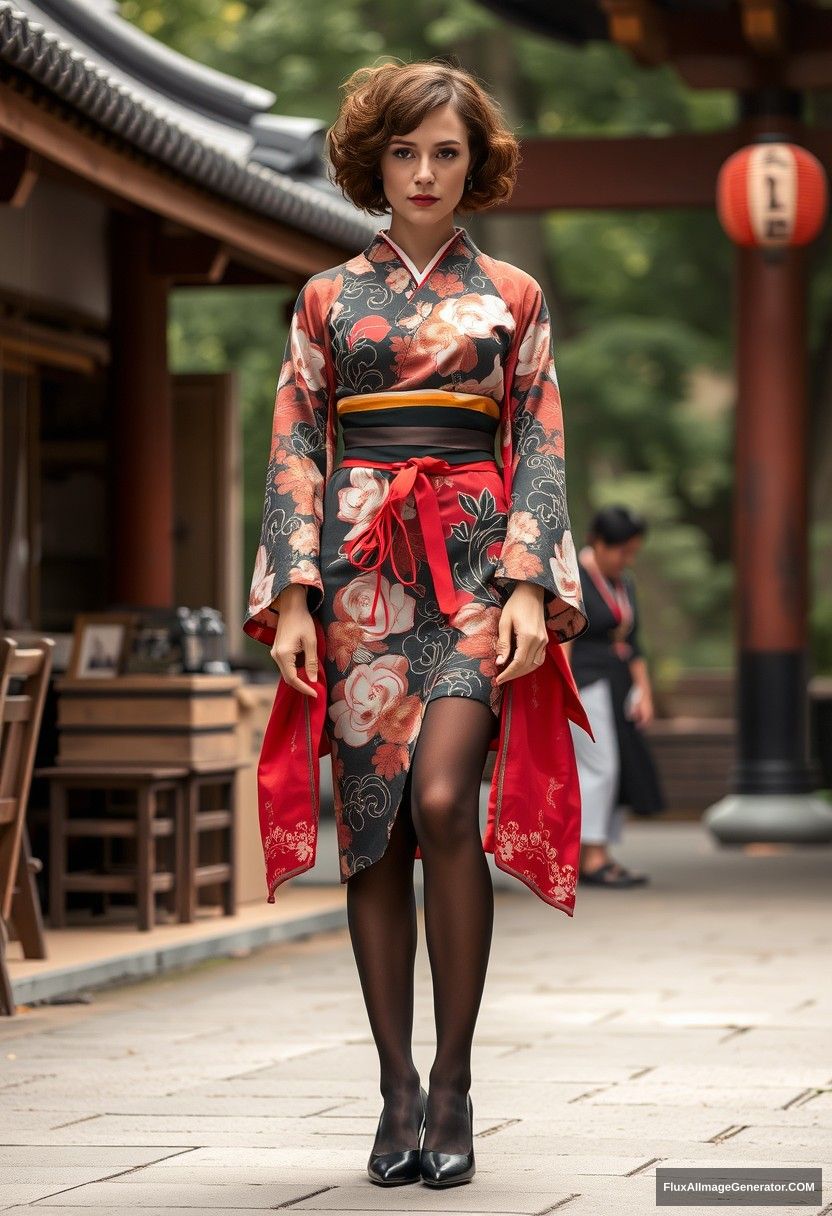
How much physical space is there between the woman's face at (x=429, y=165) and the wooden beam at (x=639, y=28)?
25.1 ft

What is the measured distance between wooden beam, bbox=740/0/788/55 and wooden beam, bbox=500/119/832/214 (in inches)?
23.6

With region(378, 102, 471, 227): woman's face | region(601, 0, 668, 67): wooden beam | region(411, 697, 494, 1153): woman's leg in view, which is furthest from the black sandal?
region(378, 102, 471, 227): woman's face

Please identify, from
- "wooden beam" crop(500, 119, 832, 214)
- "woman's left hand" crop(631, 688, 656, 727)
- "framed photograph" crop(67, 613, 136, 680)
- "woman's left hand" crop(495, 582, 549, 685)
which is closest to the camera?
"woman's left hand" crop(495, 582, 549, 685)

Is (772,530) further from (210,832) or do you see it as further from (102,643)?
(102,643)

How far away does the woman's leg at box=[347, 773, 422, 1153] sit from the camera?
399cm

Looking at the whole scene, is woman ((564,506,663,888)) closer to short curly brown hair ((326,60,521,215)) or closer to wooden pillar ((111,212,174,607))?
wooden pillar ((111,212,174,607))

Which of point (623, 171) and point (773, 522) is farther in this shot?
point (623, 171)

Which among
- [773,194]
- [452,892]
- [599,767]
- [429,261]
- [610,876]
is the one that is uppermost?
[773,194]

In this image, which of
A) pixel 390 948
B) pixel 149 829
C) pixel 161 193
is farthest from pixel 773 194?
pixel 390 948

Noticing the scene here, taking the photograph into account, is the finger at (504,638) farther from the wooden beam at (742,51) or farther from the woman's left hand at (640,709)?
the wooden beam at (742,51)

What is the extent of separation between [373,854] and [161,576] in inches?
230

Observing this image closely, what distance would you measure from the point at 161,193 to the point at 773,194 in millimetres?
4272

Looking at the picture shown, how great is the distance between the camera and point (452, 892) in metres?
3.95

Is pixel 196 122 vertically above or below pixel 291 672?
above
